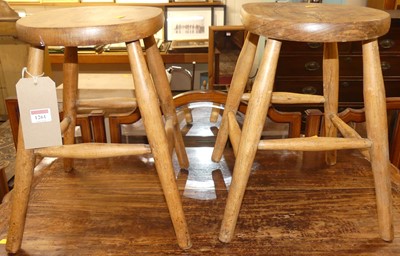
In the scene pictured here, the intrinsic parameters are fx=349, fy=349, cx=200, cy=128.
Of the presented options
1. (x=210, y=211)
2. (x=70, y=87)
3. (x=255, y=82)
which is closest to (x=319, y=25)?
(x=255, y=82)

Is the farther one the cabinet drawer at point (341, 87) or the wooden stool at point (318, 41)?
the cabinet drawer at point (341, 87)

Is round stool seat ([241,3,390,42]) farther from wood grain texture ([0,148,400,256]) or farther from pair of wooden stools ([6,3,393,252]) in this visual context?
wood grain texture ([0,148,400,256])

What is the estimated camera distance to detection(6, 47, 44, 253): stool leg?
1.83 ft

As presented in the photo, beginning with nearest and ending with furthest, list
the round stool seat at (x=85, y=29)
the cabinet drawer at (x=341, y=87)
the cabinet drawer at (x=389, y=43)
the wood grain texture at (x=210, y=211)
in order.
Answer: the round stool seat at (x=85, y=29)
the wood grain texture at (x=210, y=211)
the cabinet drawer at (x=389, y=43)
the cabinet drawer at (x=341, y=87)

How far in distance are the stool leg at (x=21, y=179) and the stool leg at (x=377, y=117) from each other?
0.54 metres

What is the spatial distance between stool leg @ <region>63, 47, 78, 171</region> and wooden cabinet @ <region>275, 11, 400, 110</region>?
1.11 metres

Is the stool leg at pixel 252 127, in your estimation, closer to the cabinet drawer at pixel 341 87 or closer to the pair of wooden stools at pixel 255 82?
the pair of wooden stools at pixel 255 82

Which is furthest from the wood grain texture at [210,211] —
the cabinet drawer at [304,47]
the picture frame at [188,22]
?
the picture frame at [188,22]

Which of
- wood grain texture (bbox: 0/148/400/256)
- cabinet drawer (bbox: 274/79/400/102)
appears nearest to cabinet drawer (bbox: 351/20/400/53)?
cabinet drawer (bbox: 274/79/400/102)

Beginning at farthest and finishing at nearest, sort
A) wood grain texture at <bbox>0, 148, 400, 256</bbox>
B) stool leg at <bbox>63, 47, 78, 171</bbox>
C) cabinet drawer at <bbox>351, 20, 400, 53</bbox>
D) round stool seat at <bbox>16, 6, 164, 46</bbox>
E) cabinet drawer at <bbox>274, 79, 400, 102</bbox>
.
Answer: cabinet drawer at <bbox>274, 79, 400, 102</bbox>, cabinet drawer at <bbox>351, 20, 400, 53</bbox>, stool leg at <bbox>63, 47, 78, 171</bbox>, wood grain texture at <bbox>0, 148, 400, 256</bbox>, round stool seat at <bbox>16, 6, 164, 46</bbox>

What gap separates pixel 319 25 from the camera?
0.50 metres

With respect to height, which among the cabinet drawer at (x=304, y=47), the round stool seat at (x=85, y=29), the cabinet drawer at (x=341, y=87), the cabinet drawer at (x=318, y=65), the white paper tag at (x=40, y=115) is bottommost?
the cabinet drawer at (x=341, y=87)

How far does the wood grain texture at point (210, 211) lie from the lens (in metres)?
0.61

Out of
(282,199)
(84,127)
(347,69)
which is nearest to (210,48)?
(347,69)
